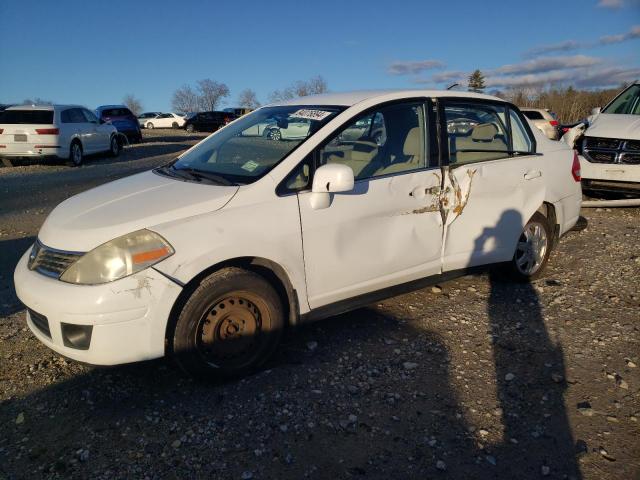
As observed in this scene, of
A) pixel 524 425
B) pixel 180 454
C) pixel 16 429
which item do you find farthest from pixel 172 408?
pixel 524 425

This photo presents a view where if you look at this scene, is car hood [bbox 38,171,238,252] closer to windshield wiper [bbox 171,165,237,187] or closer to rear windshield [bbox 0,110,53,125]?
windshield wiper [bbox 171,165,237,187]

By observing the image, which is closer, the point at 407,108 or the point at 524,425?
the point at 524,425

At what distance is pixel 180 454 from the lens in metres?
2.52

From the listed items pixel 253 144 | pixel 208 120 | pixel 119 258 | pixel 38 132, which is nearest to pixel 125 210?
pixel 119 258

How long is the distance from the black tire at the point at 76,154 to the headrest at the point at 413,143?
12101 millimetres

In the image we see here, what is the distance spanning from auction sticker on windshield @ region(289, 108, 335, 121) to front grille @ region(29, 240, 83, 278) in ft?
5.83

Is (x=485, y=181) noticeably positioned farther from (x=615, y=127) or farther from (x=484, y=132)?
(x=615, y=127)

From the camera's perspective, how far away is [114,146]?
16.2m

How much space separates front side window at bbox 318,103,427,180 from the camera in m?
3.44

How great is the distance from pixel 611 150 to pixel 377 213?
6.03 metres

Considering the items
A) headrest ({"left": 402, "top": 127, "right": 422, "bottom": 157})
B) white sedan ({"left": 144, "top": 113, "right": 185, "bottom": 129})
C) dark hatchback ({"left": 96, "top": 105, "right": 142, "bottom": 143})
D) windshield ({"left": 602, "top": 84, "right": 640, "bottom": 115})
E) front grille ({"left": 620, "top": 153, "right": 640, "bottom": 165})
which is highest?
white sedan ({"left": 144, "top": 113, "right": 185, "bottom": 129})

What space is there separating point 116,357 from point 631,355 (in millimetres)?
3386

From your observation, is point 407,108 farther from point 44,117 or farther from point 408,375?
point 44,117

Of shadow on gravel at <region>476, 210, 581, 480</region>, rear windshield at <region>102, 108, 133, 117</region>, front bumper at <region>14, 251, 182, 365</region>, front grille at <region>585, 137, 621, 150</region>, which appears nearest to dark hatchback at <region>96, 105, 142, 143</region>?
rear windshield at <region>102, 108, 133, 117</region>
